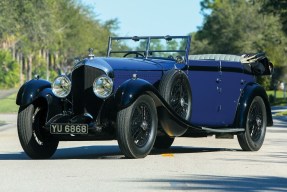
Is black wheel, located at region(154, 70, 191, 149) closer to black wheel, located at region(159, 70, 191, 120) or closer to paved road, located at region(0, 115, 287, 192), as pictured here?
black wheel, located at region(159, 70, 191, 120)

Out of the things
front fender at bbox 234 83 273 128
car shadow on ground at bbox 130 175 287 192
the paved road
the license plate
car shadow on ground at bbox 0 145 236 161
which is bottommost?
car shadow on ground at bbox 0 145 236 161

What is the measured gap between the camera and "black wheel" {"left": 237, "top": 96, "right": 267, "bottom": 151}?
1653 centimetres

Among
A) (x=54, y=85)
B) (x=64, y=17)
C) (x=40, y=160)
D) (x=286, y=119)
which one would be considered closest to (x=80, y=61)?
(x=54, y=85)

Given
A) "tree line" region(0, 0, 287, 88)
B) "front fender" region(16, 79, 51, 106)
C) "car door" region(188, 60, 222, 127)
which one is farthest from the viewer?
"tree line" region(0, 0, 287, 88)

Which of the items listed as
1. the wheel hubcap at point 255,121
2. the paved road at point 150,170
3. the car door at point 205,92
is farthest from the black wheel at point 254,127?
the car door at point 205,92

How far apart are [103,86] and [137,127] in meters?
0.81

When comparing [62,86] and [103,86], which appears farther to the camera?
[62,86]

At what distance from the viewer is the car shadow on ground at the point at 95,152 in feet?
49.4

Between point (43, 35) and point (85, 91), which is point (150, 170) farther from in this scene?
point (43, 35)

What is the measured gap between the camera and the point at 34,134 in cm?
1466

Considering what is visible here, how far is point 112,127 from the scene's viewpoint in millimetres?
14016

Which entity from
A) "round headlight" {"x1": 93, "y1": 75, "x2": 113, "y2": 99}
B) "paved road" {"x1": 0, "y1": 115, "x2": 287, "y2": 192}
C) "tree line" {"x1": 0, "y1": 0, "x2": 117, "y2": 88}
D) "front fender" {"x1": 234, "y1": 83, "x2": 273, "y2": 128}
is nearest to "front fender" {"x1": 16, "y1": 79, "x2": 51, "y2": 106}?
"paved road" {"x1": 0, "y1": 115, "x2": 287, "y2": 192}

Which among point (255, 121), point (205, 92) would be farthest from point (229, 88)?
point (255, 121)

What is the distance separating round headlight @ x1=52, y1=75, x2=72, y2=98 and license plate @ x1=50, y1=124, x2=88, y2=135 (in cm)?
60
